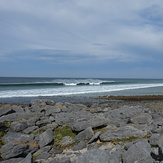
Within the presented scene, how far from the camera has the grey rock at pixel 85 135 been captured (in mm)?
7191

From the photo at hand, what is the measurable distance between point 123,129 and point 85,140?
4.52ft

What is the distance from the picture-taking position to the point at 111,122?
8414 mm

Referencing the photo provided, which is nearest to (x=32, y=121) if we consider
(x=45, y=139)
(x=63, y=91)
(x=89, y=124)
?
(x=45, y=139)

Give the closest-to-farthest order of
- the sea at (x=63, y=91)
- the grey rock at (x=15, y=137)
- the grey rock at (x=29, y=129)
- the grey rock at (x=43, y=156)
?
the grey rock at (x=43, y=156) < the grey rock at (x=15, y=137) < the grey rock at (x=29, y=129) < the sea at (x=63, y=91)

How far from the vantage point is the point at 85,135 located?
23.8 feet

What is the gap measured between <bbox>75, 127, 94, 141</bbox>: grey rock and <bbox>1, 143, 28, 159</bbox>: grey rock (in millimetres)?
1868

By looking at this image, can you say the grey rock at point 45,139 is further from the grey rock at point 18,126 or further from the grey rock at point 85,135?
the grey rock at point 18,126

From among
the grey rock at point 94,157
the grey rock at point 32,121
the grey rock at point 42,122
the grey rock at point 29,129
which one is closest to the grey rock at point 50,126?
the grey rock at point 29,129

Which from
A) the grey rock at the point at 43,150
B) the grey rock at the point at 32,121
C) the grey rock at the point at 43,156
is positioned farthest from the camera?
the grey rock at the point at 32,121

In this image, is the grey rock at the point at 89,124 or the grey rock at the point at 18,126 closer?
the grey rock at the point at 89,124

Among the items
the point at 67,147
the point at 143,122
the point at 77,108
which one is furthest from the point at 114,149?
the point at 77,108

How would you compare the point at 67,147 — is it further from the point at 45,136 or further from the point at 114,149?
the point at 114,149

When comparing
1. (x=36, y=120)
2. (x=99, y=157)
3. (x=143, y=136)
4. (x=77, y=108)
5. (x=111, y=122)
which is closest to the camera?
(x=99, y=157)

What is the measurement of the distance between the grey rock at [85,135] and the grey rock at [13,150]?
1868 millimetres
